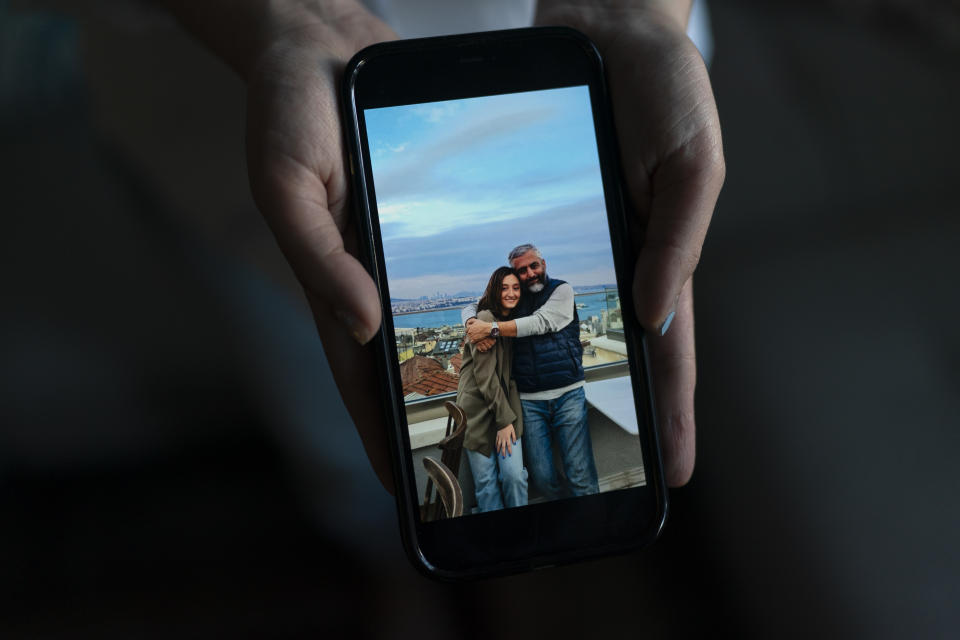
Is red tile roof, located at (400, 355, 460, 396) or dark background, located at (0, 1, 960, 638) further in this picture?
dark background, located at (0, 1, 960, 638)

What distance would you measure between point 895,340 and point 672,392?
41 centimetres

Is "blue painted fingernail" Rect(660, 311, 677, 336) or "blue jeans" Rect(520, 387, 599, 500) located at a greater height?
"blue painted fingernail" Rect(660, 311, 677, 336)

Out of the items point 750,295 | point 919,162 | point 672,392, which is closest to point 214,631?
point 672,392

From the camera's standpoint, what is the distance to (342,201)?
38cm

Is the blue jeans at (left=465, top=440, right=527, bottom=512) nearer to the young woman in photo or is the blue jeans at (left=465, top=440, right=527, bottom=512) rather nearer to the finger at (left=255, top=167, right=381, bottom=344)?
the young woman in photo

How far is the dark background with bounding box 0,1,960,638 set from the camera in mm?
564

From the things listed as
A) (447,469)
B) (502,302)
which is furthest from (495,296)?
(447,469)

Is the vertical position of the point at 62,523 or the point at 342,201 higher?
the point at 342,201

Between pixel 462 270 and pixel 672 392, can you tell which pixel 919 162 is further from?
pixel 462 270

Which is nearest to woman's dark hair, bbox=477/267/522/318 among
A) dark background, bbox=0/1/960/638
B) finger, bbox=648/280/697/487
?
finger, bbox=648/280/697/487

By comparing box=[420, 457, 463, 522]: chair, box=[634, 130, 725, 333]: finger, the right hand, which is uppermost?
box=[634, 130, 725, 333]: finger

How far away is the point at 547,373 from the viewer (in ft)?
1.21

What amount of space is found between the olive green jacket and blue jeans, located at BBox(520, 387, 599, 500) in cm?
1

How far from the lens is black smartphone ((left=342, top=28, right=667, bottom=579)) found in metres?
0.37
